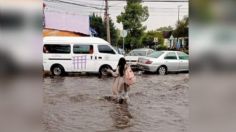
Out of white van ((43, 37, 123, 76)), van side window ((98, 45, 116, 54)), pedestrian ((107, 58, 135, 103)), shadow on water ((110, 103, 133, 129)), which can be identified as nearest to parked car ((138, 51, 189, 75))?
white van ((43, 37, 123, 76))

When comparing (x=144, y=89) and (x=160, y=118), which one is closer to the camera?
(x=160, y=118)

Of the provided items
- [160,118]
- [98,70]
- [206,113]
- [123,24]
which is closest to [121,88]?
[160,118]

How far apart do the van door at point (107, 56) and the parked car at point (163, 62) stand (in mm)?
1873

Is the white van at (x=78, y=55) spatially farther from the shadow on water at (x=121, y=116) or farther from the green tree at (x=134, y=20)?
the green tree at (x=134, y=20)

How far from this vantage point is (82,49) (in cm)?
1880

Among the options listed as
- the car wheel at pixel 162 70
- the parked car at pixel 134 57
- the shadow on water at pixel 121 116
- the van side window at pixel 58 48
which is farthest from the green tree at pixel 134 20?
the shadow on water at pixel 121 116

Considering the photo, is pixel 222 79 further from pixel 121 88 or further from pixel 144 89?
pixel 144 89

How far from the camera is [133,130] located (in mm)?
7719

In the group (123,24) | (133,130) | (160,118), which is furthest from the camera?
(123,24)

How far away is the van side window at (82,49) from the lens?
18734mm

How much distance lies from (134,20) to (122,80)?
30.6 metres

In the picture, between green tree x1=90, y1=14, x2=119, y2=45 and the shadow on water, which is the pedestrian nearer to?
the shadow on water

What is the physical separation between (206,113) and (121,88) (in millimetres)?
9496

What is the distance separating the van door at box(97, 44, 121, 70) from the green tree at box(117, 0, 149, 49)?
21350mm
